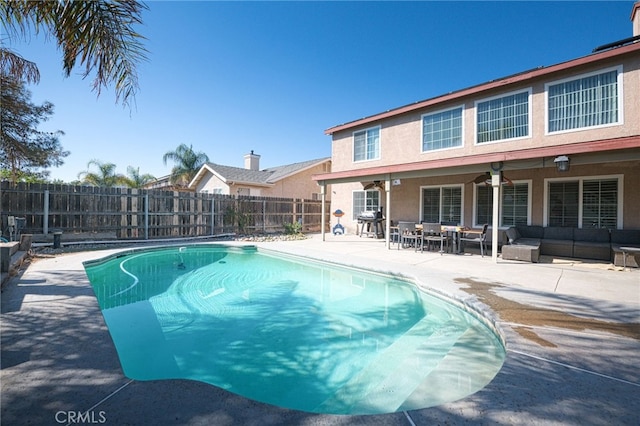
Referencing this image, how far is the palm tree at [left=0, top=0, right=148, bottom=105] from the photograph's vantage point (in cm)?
370

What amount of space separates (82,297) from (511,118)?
1312 cm

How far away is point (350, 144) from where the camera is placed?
16.0 meters

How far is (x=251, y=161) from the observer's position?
2602cm

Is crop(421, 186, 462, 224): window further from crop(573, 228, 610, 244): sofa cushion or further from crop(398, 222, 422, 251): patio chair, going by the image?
crop(573, 228, 610, 244): sofa cushion

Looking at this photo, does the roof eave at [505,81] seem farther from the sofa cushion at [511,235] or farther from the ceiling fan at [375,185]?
the sofa cushion at [511,235]

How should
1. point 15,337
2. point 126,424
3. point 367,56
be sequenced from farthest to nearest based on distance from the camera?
1. point 367,56
2. point 15,337
3. point 126,424

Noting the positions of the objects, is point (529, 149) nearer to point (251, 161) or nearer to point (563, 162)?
point (563, 162)

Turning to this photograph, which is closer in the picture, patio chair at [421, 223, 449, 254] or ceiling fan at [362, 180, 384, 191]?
patio chair at [421, 223, 449, 254]

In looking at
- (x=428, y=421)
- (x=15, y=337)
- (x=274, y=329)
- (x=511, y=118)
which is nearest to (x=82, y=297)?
(x=15, y=337)

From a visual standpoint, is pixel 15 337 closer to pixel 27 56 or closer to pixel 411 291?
pixel 27 56

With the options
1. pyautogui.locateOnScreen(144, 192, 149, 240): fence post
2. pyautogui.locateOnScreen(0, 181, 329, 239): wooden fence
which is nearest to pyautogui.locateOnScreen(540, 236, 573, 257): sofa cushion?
pyautogui.locateOnScreen(0, 181, 329, 239): wooden fence

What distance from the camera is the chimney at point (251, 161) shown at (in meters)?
26.0

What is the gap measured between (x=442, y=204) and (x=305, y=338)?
33.1 feet

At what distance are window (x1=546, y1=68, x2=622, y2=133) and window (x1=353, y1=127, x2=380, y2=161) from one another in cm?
690
